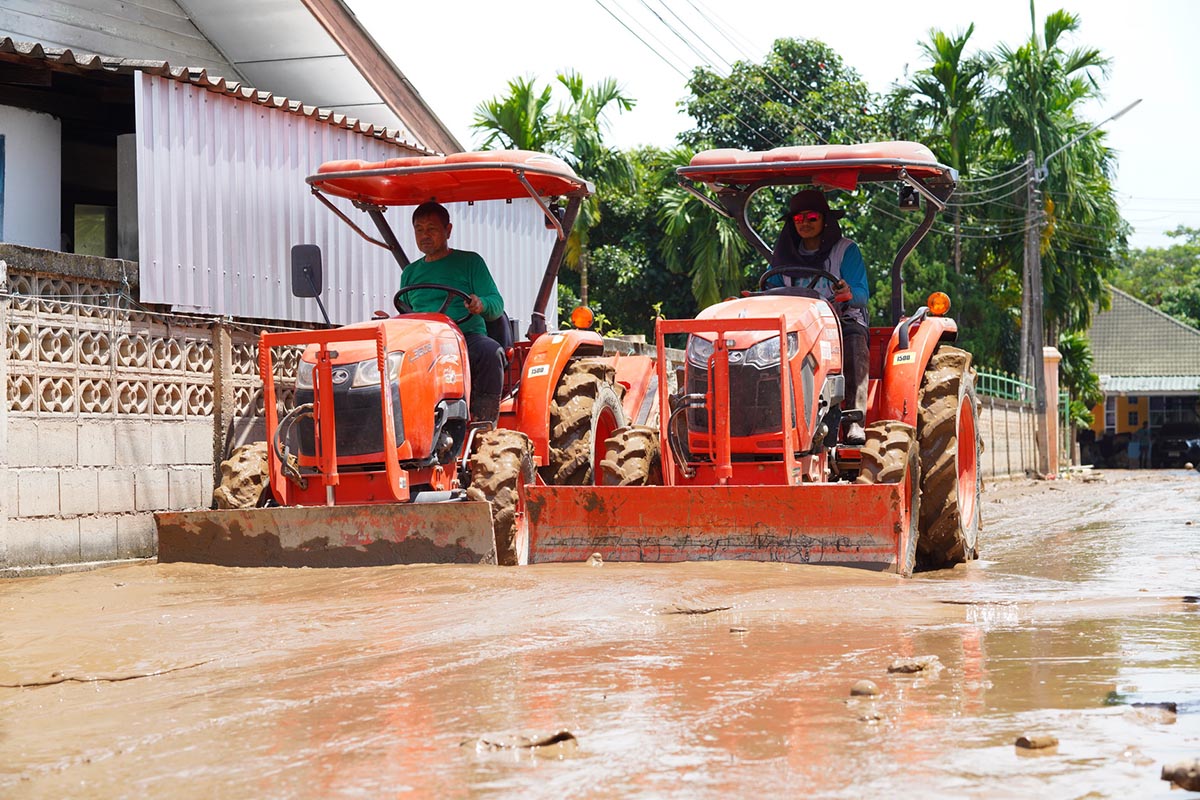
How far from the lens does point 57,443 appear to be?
9320mm

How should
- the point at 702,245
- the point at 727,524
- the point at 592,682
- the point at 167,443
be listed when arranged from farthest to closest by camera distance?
the point at 702,245 → the point at 167,443 → the point at 727,524 → the point at 592,682

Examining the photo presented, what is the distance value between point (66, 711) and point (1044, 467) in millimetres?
29949

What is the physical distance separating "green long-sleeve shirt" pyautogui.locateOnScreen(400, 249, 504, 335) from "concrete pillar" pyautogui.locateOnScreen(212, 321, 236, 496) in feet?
5.70

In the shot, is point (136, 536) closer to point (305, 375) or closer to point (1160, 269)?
point (305, 375)

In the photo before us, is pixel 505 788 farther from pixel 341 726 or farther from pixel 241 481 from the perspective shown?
pixel 241 481

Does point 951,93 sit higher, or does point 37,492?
point 951,93

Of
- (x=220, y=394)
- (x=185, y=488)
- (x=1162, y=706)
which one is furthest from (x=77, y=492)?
(x=1162, y=706)

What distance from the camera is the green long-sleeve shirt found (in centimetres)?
970

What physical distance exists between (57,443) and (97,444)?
346 mm

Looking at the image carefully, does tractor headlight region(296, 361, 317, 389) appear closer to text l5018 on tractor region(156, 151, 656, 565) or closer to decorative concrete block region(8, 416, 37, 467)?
text l5018 on tractor region(156, 151, 656, 565)

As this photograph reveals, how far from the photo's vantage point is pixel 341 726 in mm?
4637

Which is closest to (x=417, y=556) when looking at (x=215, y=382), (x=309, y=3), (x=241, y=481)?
(x=241, y=481)

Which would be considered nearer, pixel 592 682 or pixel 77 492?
pixel 592 682

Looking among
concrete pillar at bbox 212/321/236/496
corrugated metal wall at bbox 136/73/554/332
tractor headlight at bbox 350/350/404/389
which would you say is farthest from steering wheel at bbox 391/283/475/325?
corrugated metal wall at bbox 136/73/554/332
